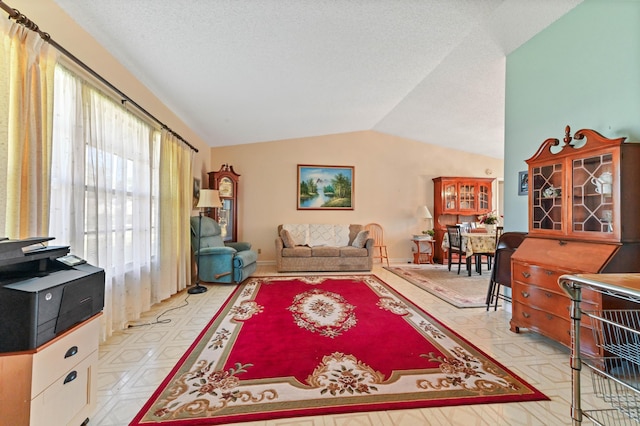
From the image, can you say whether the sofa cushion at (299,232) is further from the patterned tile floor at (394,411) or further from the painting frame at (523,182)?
the painting frame at (523,182)

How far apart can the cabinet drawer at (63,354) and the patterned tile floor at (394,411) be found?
1.40ft

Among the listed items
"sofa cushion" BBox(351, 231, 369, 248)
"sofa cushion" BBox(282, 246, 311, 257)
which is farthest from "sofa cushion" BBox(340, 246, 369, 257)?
"sofa cushion" BBox(282, 246, 311, 257)

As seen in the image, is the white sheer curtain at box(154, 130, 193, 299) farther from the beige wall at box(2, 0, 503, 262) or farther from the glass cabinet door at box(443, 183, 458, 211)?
the glass cabinet door at box(443, 183, 458, 211)

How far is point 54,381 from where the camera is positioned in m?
1.06

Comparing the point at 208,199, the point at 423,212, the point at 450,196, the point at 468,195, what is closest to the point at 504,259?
the point at 423,212

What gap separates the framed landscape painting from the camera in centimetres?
558

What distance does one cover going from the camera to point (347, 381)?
1635 millimetres

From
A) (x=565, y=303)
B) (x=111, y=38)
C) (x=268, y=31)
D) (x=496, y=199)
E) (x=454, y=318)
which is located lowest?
(x=454, y=318)

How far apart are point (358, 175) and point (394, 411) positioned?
15.8ft

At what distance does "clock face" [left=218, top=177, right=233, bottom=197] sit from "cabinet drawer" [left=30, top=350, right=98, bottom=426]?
3.85 metres

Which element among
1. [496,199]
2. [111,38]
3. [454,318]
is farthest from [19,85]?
[496,199]

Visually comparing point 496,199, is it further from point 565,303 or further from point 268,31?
point 268,31

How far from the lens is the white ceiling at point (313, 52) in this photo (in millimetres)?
1916

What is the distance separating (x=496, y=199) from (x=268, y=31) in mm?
6298
